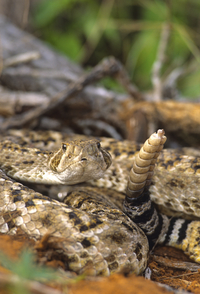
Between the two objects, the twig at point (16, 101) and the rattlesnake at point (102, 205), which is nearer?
the rattlesnake at point (102, 205)

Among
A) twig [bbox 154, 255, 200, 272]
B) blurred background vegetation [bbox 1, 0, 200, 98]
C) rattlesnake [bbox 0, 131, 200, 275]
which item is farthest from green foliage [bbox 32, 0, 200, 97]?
twig [bbox 154, 255, 200, 272]

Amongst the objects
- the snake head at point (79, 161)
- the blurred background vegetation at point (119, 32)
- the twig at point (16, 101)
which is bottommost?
the twig at point (16, 101)

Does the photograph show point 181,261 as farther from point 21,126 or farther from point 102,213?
point 21,126

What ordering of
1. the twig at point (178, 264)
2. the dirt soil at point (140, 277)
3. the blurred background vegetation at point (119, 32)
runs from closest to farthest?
the dirt soil at point (140, 277)
the twig at point (178, 264)
the blurred background vegetation at point (119, 32)

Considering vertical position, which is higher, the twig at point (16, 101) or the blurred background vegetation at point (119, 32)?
the blurred background vegetation at point (119, 32)

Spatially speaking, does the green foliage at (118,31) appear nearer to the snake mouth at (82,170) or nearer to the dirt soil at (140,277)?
the snake mouth at (82,170)

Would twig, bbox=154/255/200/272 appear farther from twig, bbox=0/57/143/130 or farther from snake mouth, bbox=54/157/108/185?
twig, bbox=0/57/143/130

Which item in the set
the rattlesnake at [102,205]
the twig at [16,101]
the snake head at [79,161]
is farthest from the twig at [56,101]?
the snake head at [79,161]

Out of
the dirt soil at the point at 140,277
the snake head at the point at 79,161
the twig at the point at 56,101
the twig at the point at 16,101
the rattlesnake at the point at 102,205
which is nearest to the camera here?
the dirt soil at the point at 140,277
